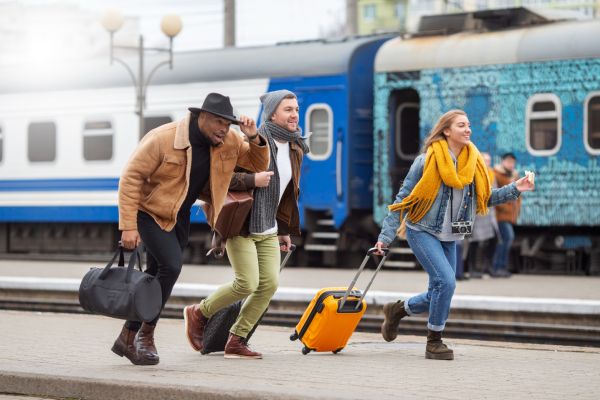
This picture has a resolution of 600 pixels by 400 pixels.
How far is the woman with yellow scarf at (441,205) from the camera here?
9.27 m

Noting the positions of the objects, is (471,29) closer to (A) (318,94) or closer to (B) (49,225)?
(A) (318,94)

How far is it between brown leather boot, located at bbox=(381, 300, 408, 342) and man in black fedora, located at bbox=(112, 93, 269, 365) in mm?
1879

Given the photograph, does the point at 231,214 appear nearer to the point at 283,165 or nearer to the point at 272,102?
the point at 283,165

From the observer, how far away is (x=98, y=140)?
23531mm

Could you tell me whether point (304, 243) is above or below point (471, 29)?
below

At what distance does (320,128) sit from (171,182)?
12.9 m

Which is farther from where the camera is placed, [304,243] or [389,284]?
[304,243]

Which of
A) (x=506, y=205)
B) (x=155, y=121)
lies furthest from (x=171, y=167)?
(x=155, y=121)

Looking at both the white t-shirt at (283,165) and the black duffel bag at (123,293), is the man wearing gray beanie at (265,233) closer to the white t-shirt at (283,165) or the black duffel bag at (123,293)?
the white t-shirt at (283,165)

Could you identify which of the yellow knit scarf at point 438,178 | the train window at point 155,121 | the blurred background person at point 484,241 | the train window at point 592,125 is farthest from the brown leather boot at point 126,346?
the train window at point 155,121

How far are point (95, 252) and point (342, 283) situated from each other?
8452mm

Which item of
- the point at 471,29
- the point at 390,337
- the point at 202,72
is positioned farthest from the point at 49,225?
the point at 390,337

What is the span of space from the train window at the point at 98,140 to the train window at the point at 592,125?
Answer: 8.32 metres

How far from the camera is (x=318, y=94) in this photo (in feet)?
69.6
